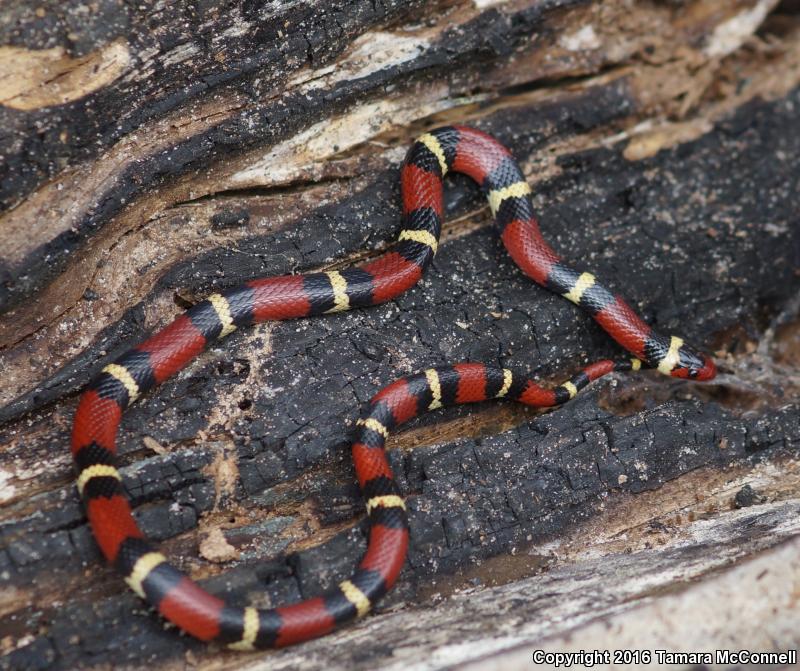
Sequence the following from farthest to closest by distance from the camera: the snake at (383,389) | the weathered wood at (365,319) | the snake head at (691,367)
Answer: the snake head at (691,367)
the weathered wood at (365,319)
the snake at (383,389)

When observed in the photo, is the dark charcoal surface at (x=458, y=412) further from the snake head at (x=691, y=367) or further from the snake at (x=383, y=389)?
the snake head at (x=691, y=367)

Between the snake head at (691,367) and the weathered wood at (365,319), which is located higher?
the weathered wood at (365,319)

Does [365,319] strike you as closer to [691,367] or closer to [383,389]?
[383,389]

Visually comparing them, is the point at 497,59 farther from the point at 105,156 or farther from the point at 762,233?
the point at 105,156

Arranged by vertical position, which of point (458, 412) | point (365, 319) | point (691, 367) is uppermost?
point (365, 319)

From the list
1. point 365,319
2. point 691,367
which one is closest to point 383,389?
point 365,319

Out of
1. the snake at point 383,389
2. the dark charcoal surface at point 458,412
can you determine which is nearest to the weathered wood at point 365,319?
the dark charcoal surface at point 458,412

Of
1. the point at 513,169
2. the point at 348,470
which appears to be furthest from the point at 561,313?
the point at 348,470
